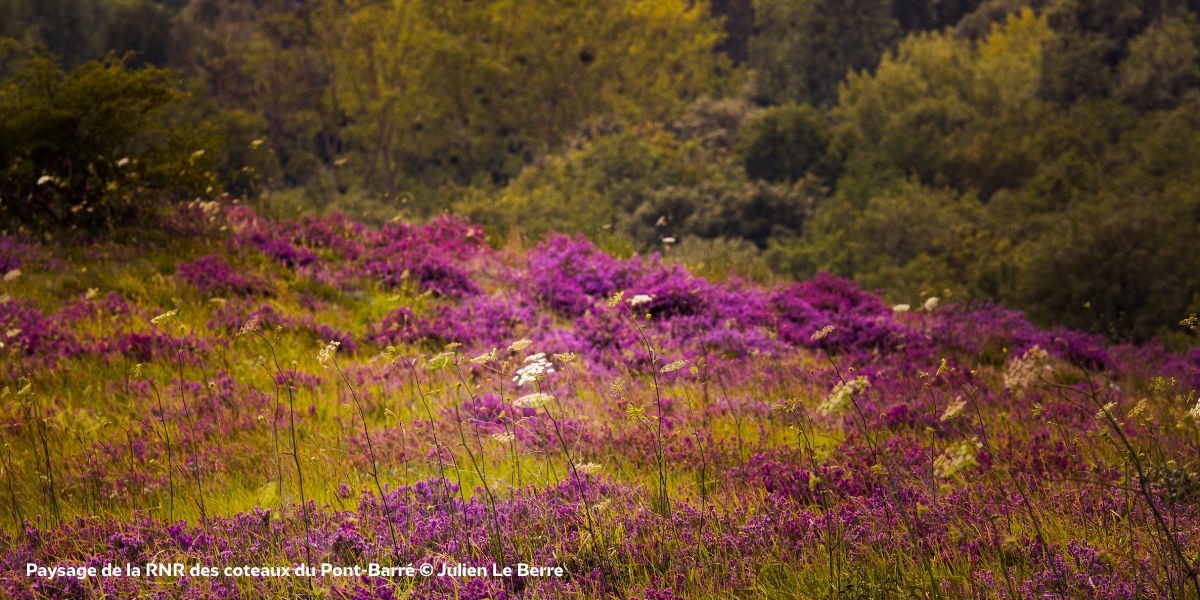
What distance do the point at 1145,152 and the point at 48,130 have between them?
24.5 metres

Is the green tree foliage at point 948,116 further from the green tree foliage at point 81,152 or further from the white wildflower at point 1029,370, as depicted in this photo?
the white wildflower at point 1029,370

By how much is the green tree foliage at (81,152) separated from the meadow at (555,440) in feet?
2.79

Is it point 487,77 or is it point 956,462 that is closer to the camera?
point 956,462

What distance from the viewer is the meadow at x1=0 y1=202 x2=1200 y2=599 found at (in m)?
3.41

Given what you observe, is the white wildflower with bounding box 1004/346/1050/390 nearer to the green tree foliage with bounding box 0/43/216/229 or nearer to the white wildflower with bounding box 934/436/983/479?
the white wildflower with bounding box 934/436/983/479

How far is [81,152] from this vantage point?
11062 mm

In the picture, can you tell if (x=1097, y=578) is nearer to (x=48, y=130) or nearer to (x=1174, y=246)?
(x=48, y=130)

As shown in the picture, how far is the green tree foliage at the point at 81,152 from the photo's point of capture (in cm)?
1052

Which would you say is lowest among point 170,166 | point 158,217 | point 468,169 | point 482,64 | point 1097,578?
point 468,169

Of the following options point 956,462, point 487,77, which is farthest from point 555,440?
point 487,77

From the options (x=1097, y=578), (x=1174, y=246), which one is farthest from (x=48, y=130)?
(x=1174, y=246)

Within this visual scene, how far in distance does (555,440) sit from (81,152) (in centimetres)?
914

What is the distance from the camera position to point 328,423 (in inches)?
234

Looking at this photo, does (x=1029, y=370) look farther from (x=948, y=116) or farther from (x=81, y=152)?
(x=948, y=116)
